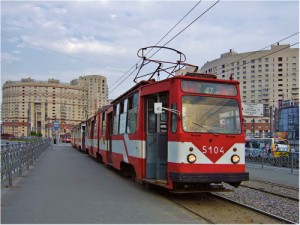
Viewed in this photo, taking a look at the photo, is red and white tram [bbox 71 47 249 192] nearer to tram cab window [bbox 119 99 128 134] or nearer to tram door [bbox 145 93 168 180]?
tram door [bbox 145 93 168 180]

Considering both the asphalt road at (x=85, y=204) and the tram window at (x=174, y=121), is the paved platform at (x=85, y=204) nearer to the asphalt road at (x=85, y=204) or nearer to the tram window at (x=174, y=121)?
the asphalt road at (x=85, y=204)

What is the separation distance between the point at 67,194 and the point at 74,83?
52219 mm

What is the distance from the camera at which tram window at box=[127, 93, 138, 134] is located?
493 inches

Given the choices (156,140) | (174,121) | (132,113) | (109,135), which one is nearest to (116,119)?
(109,135)

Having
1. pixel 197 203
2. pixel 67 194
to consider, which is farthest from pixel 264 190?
pixel 67 194

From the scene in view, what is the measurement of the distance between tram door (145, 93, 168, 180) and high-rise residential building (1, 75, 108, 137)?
3650 cm

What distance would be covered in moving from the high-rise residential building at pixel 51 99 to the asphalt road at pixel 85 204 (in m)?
35.7

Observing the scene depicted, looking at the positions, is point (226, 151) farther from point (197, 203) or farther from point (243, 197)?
point (243, 197)

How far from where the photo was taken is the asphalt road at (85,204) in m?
7.75

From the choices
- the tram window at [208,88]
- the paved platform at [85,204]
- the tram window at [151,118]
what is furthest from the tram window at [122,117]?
the tram window at [208,88]

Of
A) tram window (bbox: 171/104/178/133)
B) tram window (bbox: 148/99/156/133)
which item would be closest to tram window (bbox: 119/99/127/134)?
tram window (bbox: 148/99/156/133)

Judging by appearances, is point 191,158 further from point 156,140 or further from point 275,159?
point 275,159

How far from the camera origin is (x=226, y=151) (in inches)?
395

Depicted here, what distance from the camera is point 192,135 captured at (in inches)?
384
